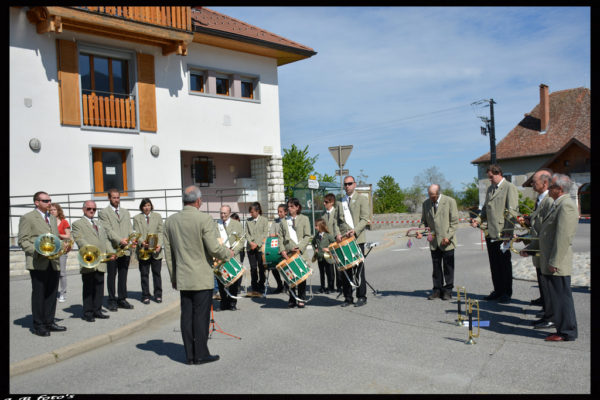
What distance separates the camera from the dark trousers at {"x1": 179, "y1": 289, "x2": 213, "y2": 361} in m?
5.92

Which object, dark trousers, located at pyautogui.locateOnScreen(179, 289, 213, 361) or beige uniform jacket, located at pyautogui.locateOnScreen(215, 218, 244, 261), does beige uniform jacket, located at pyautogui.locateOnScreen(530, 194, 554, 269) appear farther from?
beige uniform jacket, located at pyautogui.locateOnScreen(215, 218, 244, 261)

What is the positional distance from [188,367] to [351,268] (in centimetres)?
371

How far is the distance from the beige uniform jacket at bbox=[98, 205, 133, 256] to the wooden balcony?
343 inches

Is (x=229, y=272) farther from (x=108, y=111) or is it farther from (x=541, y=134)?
(x=541, y=134)

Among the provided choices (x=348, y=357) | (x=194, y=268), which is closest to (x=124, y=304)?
(x=194, y=268)

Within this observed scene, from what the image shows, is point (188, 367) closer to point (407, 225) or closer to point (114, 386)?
point (114, 386)

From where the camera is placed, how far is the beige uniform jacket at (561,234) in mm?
5953

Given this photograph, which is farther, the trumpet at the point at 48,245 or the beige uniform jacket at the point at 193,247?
the trumpet at the point at 48,245

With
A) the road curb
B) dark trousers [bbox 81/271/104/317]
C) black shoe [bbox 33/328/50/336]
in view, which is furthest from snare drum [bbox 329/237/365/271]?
black shoe [bbox 33/328/50/336]

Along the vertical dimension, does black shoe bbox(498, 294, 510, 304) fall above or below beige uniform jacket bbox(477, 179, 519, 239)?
below

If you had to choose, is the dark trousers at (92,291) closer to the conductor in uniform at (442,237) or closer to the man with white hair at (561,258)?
the conductor in uniform at (442,237)

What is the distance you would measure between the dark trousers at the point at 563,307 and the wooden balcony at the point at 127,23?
48.3 ft

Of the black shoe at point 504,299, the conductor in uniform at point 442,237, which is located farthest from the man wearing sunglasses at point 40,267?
A: the black shoe at point 504,299

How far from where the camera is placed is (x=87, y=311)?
8195mm
